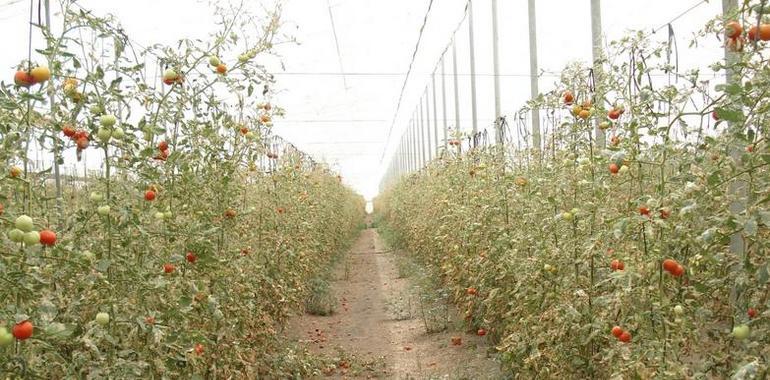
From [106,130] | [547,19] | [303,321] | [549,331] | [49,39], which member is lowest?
[303,321]

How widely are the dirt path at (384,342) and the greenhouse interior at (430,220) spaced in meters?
0.03

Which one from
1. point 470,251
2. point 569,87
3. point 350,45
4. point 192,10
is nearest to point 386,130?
point 350,45

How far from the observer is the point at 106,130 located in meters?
1.81

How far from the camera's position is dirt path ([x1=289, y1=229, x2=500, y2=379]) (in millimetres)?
4223

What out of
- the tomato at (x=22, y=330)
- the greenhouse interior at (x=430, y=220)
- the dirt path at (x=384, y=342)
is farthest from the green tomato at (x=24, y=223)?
the dirt path at (x=384, y=342)

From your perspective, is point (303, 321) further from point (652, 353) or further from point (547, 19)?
point (652, 353)

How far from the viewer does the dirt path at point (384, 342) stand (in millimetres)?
4223

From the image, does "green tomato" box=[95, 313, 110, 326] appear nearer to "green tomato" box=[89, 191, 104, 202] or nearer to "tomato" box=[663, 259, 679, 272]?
"green tomato" box=[89, 191, 104, 202]

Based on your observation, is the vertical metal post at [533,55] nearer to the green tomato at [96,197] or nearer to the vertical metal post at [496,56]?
the vertical metal post at [496,56]

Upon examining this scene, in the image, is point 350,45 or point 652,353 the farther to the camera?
point 350,45

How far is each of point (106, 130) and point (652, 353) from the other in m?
1.63

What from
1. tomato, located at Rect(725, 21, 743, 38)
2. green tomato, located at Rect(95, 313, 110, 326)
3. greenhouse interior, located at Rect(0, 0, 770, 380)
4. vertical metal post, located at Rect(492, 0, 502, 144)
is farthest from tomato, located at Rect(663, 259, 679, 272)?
vertical metal post, located at Rect(492, 0, 502, 144)

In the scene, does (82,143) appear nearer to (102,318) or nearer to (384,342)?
(102,318)

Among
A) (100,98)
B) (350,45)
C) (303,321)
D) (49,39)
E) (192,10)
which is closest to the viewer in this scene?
(49,39)
